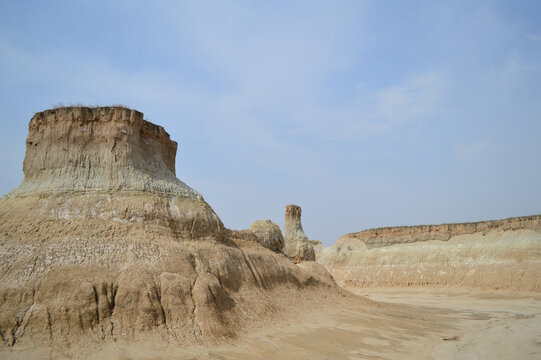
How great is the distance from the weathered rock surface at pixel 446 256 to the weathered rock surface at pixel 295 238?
42.0 ft

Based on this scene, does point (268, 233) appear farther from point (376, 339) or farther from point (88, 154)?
point (88, 154)

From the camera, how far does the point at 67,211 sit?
43.2ft

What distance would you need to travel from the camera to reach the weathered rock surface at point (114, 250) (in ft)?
33.2

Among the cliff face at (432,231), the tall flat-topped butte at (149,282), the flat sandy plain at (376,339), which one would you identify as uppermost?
the cliff face at (432,231)

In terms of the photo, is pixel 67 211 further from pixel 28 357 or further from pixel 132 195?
pixel 28 357

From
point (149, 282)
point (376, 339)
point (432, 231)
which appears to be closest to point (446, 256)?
point (432, 231)

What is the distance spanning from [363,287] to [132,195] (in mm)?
36325

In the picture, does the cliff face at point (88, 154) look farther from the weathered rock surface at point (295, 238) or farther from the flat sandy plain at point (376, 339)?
the weathered rock surface at point (295, 238)

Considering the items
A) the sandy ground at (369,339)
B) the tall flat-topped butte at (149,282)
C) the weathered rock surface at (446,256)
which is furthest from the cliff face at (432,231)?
the sandy ground at (369,339)

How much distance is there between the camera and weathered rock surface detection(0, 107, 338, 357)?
10133 millimetres

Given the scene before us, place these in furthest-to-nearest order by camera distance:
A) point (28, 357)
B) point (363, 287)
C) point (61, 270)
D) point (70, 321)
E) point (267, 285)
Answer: point (363, 287)
point (267, 285)
point (61, 270)
point (70, 321)
point (28, 357)

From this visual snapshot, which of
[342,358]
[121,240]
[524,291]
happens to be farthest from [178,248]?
[524,291]

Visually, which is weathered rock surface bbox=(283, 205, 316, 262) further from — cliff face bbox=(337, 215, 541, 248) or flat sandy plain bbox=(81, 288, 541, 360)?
cliff face bbox=(337, 215, 541, 248)

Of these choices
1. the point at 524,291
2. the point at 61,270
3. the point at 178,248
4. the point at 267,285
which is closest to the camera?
the point at 61,270
